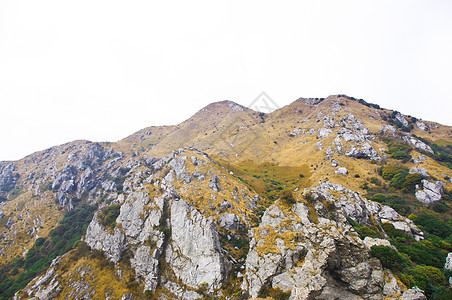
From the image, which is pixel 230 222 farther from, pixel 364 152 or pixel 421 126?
pixel 421 126

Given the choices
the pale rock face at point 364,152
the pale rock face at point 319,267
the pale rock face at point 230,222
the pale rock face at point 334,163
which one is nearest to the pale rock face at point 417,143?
the pale rock face at point 364,152

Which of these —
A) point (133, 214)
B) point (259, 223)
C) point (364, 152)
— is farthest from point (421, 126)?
point (133, 214)

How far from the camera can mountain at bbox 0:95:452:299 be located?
1845cm

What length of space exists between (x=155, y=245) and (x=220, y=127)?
13358 cm

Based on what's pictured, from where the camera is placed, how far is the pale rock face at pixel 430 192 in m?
47.0

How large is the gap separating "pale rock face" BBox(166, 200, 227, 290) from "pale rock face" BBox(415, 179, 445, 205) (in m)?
59.4

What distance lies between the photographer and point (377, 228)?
112 ft

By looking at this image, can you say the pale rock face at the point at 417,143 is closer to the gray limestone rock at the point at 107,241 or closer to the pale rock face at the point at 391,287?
the pale rock face at the point at 391,287

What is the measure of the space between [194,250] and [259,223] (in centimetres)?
1611

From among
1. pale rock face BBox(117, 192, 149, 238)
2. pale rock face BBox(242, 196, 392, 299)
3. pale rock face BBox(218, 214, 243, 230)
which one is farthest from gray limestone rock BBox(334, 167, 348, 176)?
pale rock face BBox(117, 192, 149, 238)

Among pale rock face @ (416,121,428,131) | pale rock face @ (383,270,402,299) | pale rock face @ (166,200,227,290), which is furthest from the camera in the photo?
pale rock face @ (416,121,428,131)

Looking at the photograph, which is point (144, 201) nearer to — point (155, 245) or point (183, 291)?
point (155, 245)

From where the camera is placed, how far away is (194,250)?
37.5m

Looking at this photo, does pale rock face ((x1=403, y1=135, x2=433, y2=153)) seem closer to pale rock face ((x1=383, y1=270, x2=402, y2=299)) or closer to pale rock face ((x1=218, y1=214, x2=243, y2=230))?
pale rock face ((x1=218, y1=214, x2=243, y2=230))
